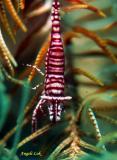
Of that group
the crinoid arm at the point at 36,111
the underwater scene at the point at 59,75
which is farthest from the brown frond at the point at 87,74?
the crinoid arm at the point at 36,111

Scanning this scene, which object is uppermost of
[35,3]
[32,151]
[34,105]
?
[35,3]

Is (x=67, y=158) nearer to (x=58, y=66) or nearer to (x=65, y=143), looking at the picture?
(x=65, y=143)

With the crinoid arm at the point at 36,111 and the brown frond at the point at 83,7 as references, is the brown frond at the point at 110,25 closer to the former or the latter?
the brown frond at the point at 83,7

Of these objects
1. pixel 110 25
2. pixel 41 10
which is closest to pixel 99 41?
pixel 110 25

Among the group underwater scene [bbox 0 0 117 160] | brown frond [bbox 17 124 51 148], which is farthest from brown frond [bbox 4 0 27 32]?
brown frond [bbox 17 124 51 148]

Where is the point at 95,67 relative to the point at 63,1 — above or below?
below

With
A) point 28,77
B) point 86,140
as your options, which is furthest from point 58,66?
point 86,140

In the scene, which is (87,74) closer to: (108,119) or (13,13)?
(108,119)

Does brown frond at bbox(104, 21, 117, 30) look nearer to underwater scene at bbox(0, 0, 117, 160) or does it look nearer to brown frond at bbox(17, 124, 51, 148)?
underwater scene at bbox(0, 0, 117, 160)
